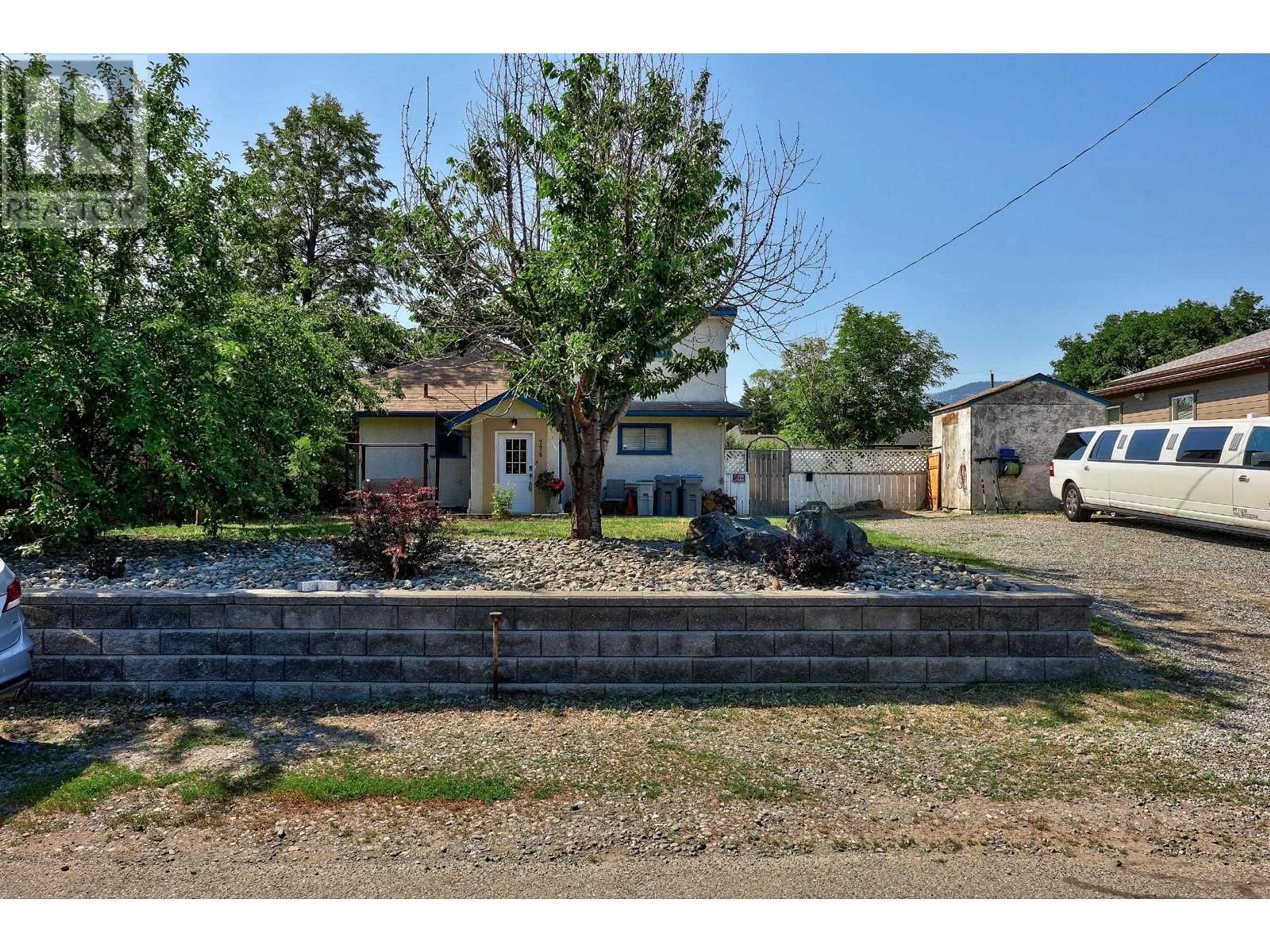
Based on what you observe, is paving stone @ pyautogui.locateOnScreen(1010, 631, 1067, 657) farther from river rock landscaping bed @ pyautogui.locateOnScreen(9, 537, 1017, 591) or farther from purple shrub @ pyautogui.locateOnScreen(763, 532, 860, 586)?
purple shrub @ pyautogui.locateOnScreen(763, 532, 860, 586)

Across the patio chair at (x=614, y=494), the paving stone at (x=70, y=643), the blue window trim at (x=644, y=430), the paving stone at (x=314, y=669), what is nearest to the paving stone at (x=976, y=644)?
the paving stone at (x=314, y=669)

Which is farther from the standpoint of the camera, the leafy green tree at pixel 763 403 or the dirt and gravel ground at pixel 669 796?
the leafy green tree at pixel 763 403

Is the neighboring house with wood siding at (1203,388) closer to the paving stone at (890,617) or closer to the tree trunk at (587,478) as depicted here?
the paving stone at (890,617)

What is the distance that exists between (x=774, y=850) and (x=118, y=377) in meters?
6.17

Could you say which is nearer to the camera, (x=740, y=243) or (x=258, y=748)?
(x=258, y=748)

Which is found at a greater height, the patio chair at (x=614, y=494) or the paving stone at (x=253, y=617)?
the patio chair at (x=614, y=494)

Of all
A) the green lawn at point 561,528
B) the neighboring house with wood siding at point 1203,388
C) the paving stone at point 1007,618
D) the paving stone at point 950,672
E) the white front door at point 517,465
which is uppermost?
the neighboring house with wood siding at point 1203,388

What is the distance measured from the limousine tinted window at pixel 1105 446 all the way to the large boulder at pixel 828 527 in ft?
26.6

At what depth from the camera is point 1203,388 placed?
16500 millimetres

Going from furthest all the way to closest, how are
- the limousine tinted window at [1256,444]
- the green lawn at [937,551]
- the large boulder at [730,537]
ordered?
1. the limousine tinted window at [1256,444]
2. the green lawn at [937,551]
3. the large boulder at [730,537]

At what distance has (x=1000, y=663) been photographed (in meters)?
5.27

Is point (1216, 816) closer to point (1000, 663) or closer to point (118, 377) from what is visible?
point (1000, 663)

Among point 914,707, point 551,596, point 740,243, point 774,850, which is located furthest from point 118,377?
point 914,707

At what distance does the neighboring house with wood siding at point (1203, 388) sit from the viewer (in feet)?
A: 48.2
